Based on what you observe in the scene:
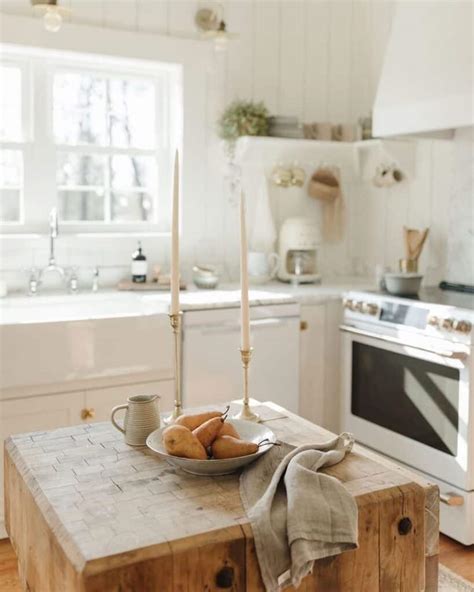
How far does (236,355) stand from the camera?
3342 mm

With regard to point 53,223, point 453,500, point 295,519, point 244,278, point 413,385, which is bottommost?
point 453,500

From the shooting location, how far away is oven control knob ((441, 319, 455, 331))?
9.45 feet

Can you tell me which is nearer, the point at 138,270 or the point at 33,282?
the point at 33,282

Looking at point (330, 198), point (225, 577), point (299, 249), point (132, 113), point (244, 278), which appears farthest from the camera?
point (330, 198)

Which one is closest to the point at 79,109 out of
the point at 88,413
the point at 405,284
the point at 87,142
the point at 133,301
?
the point at 87,142

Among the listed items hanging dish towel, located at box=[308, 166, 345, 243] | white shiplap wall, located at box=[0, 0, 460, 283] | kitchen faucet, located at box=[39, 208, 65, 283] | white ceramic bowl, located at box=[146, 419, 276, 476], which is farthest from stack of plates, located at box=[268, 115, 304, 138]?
white ceramic bowl, located at box=[146, 419, 276, 476]

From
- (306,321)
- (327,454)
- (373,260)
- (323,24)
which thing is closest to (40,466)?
(327,454)

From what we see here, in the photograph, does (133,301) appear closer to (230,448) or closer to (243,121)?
(243,121)

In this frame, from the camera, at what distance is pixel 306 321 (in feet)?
11.7

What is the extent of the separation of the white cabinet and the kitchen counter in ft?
0.24

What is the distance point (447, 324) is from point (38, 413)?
164 cm

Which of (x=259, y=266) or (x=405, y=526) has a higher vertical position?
(x=259, y=266)

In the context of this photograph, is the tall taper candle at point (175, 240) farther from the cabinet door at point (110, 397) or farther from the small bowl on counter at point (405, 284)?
the small bowl on counter at point (405, 284)

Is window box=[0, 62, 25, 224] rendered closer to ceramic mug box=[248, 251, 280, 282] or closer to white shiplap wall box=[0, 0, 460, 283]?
white shiplap wall box=[0, 0, 460, 283]
